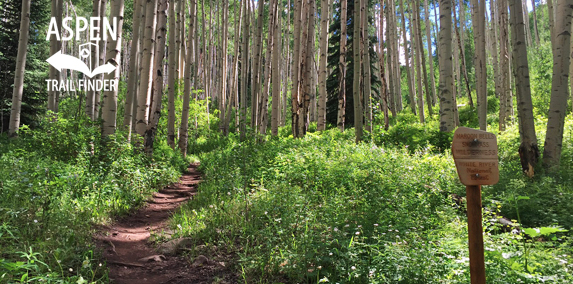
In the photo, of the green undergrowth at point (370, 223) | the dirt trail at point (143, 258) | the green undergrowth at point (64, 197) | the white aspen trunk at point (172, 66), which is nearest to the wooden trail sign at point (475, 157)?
the green undergrowth at point (370, 223)

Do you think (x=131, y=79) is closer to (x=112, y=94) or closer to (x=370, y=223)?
(x=112, y=94)

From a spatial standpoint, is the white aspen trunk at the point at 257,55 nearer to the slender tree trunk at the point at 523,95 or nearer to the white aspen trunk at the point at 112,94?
the white aspen trunk at the point at 112,94

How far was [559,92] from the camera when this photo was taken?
652 cm

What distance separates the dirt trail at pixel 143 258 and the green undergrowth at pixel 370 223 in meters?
0.38

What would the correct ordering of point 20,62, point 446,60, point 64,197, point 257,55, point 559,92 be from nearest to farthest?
point 64,197 < point 559,92 < point 446,60 < point 20,62 < point 257,55

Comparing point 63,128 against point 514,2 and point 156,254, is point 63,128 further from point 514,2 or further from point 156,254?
point 514,2

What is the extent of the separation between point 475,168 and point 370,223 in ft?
6.02

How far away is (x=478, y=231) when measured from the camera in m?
2.37

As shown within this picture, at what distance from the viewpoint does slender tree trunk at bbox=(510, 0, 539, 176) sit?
6484 mm

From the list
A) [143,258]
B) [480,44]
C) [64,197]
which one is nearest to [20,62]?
[64,197]

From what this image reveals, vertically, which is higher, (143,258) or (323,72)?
(323,72)

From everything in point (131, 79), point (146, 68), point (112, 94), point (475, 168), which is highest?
point (146, 68)

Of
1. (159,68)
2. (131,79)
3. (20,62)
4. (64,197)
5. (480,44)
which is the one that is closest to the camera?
(64,197)

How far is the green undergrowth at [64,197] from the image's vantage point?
10.9ft
